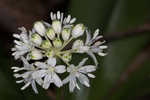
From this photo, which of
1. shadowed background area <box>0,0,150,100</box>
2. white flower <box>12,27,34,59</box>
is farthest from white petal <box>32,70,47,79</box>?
shadowed background area <box>0,0,150,100</box>

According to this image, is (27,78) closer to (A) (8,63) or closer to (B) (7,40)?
(A) (8,63)

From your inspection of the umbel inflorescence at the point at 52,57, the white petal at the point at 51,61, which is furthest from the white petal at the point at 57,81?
the white petal at the point at 51,61

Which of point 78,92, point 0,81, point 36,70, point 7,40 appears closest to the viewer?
point 36,70

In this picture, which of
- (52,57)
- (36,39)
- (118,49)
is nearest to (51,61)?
(52,57)

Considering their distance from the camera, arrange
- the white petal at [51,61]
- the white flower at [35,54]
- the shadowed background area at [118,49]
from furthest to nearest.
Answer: the shadowed background area at [118,49], the white flower at [35,54], the white petal at [51,61]

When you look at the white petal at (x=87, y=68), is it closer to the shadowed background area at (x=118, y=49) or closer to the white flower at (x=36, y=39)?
the white flower at (x=36, y=39)

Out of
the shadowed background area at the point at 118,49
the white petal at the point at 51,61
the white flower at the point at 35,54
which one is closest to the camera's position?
the white petal at the point at 51,61

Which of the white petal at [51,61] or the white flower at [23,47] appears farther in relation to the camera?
the white flower at [23,47]

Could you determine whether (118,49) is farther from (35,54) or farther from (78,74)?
(35,54)

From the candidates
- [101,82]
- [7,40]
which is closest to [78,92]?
[101,82]
